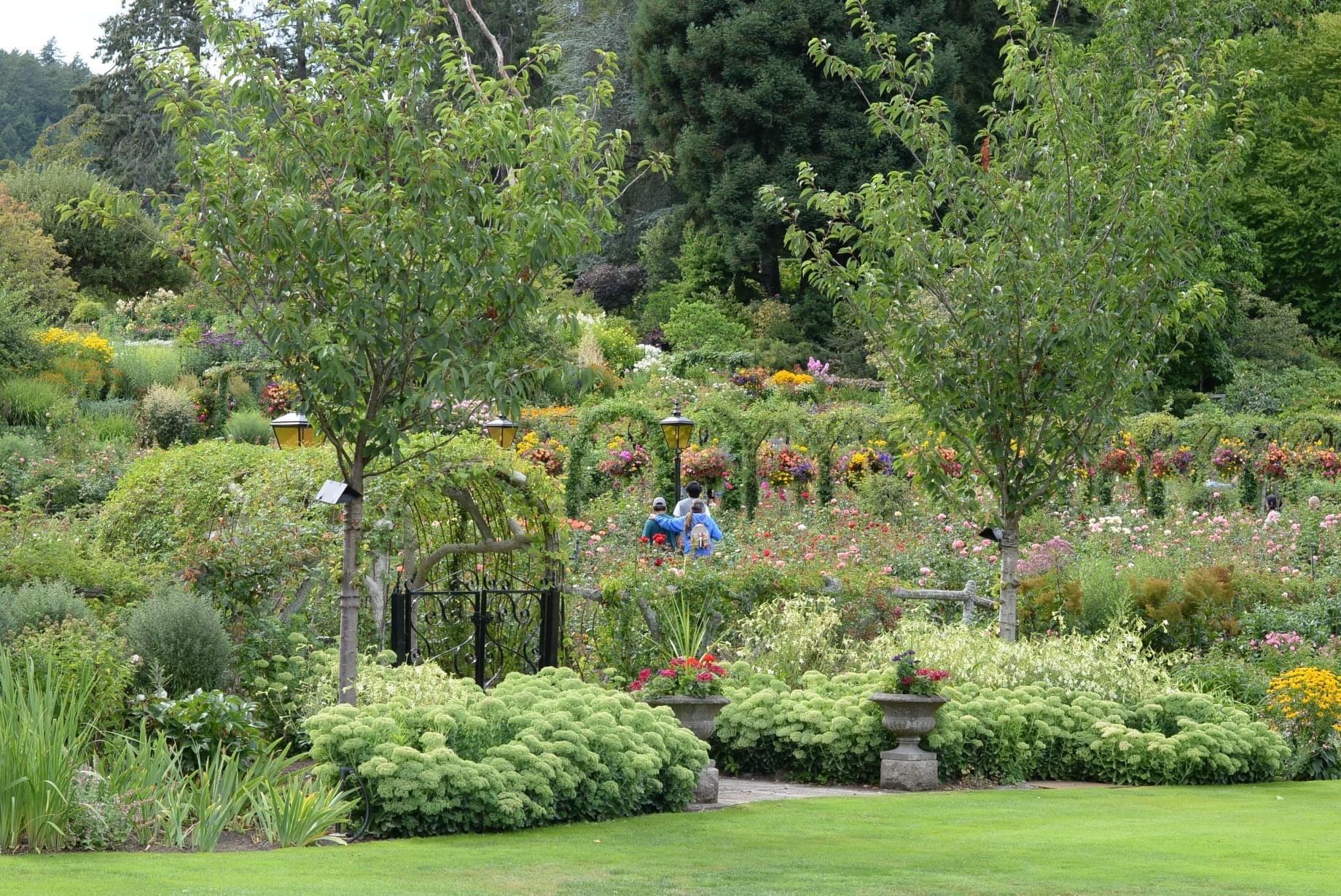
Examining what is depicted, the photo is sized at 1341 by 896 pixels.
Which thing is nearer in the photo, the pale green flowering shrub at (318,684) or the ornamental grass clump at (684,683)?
the pale green flowering shrub at (318,684)

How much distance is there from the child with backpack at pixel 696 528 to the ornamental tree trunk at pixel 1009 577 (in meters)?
3.38

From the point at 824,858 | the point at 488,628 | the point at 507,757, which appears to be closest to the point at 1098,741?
the point at 824,858

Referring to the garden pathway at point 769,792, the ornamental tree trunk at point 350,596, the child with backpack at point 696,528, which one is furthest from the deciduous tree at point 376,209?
the child with backpack at point 696,528

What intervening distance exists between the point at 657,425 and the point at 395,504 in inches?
284

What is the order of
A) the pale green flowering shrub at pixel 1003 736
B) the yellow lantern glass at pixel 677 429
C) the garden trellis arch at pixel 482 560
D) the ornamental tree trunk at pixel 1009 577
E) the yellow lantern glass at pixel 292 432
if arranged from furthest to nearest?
the yellow lantern glass at pixel 677 429 → the yellow lantern glass at pixel 292 432 → the garden trellis arch at pixel 482 560 → the ornamental tree trunk at pixel 1009 577 → the pale green flowering shrub at pixel 1003 736

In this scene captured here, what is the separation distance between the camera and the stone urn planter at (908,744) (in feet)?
29.1

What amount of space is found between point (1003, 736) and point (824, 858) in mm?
3136

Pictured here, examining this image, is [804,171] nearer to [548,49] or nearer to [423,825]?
[548,49]

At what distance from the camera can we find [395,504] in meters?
10.4

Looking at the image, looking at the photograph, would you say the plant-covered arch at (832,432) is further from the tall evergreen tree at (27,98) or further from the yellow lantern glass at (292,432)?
the tall evergreen tree at (27,98)

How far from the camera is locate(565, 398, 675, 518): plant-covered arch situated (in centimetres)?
1738

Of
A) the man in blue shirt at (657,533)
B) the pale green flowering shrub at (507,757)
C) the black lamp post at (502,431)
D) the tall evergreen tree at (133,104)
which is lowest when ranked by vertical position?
the pale green flowering shrub at (507,757)

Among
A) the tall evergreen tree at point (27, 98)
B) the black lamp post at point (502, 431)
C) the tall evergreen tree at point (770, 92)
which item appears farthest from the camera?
the tall evergreen tree at point (27, 98)

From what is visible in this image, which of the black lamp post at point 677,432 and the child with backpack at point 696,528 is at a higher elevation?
the black lamp post at point 677,432
